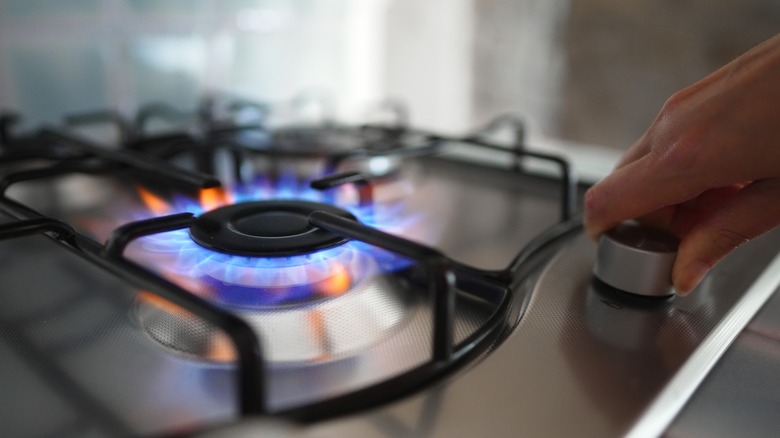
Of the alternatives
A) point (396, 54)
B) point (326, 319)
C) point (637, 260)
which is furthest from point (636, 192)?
point (396, 54)

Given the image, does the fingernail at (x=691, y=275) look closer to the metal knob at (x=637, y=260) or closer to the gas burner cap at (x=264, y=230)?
the metal knob at (x=637, y=260)

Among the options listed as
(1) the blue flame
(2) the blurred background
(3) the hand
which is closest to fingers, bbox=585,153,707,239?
(3) the hand

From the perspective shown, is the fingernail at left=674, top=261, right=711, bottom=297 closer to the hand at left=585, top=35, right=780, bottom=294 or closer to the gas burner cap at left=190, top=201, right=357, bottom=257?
the hand at left=585, top=35, right=780, bottom=294

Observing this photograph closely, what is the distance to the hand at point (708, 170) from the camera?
1.24ft

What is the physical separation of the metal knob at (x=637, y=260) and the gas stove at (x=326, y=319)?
1 cm

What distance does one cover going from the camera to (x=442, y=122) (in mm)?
1169

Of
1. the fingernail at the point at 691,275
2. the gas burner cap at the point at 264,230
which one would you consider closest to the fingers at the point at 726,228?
the fingernail at the point at 691,275

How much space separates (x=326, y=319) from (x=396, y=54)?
2.66ft

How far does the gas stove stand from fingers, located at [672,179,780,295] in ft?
0.11

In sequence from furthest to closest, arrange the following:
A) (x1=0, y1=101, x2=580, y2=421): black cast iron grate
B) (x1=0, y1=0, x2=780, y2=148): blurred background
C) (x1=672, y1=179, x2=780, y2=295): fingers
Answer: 1. (x1=0, y1=0, x2=780, y2=148): blurred background
2. (x1=672, y1=179, x2=780, y2=295): fingers
3. (x1=0, y1=101, x2=580, y2=421): black cast iron grate

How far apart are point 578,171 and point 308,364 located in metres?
0.56

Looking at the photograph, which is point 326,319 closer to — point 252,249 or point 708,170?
point 252,249

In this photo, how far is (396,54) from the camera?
115 centimetres

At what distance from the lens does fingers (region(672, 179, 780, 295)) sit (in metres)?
0.42
